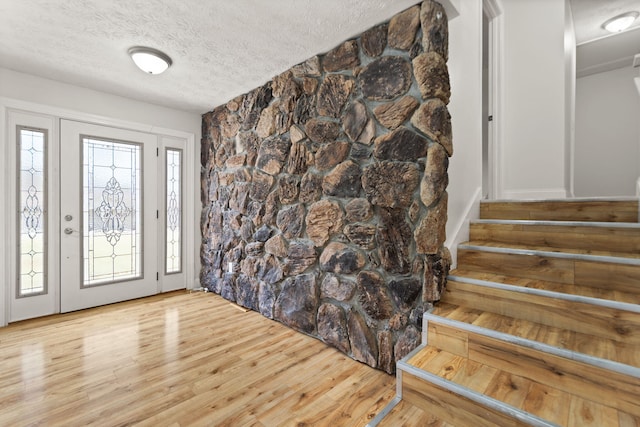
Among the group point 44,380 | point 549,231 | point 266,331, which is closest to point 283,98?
point 266,331

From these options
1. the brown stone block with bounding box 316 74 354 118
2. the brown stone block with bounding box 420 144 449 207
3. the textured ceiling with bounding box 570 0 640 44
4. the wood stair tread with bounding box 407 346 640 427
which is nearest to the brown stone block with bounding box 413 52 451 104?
the brown stone block with bounding box 420 144 449 207

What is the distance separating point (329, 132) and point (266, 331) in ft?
5.95

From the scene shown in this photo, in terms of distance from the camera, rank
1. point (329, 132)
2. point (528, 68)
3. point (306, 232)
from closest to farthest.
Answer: point (329, 132)
point (306, 232)
point (528, 68)

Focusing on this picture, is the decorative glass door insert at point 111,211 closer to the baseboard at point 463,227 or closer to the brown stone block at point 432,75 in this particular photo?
the brown stone block at point 432,75

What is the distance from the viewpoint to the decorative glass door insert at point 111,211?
3.12m

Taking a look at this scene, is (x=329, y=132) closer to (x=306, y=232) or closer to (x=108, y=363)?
(x=306, y=232)

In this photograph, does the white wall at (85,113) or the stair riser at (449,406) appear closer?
the stair riser at (449,406)

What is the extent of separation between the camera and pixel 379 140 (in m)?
1.93

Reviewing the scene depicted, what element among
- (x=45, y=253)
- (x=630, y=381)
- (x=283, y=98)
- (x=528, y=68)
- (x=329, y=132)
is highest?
(x=528, y=68)

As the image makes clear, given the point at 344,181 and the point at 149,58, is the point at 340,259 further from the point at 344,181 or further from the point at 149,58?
the point at 149,58

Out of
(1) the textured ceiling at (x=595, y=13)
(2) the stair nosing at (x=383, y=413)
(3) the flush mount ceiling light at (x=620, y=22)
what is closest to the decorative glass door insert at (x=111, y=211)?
(2) the stair nosing at (x=383, y=413)

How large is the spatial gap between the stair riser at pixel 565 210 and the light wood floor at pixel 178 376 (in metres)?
1.56

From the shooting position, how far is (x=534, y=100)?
2850mm

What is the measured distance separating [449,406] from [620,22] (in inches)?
161
